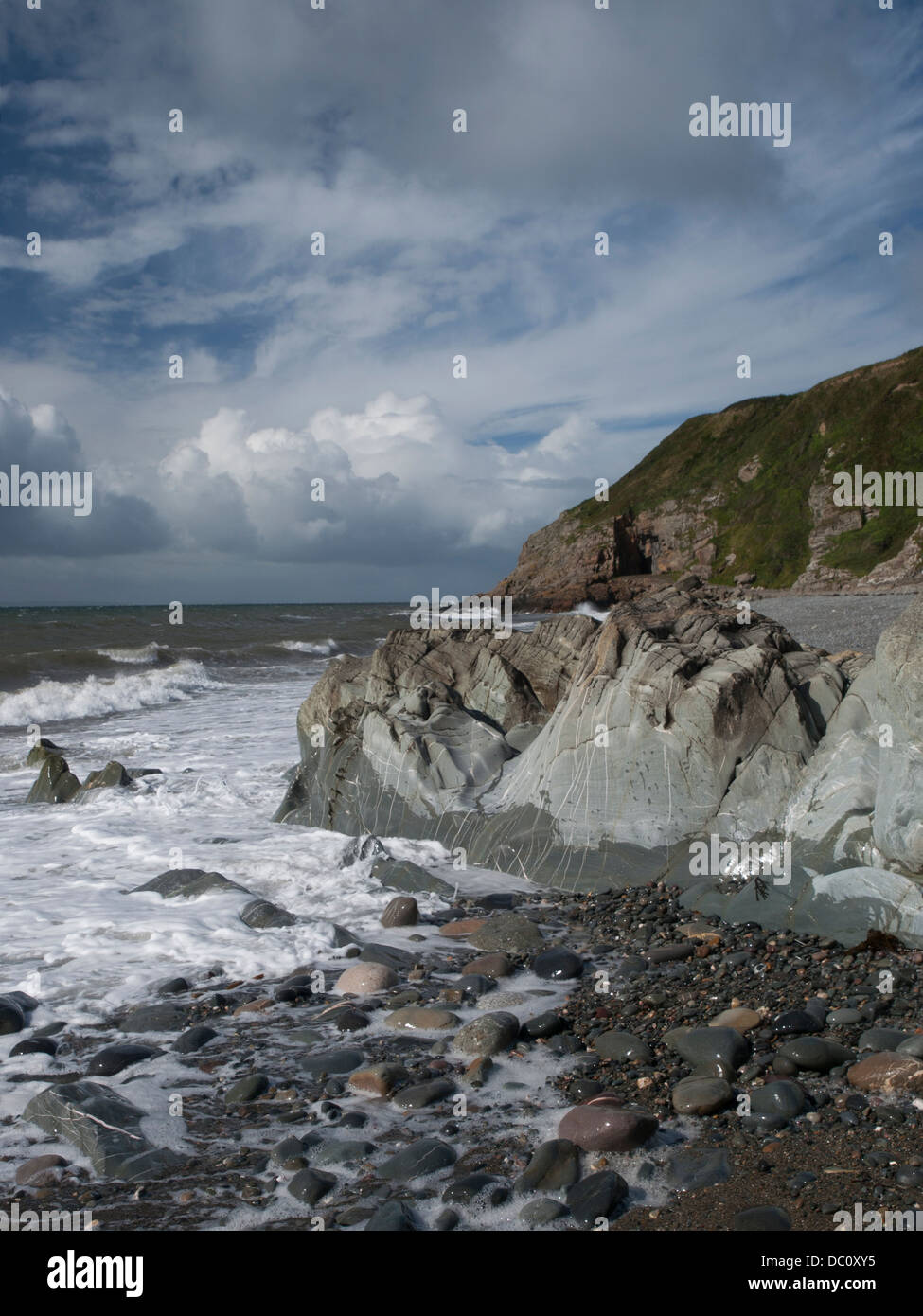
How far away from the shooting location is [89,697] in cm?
2444

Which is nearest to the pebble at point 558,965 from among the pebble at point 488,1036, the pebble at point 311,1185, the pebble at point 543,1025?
the pebble at point 543,1025

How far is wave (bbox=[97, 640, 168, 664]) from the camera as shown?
115 feet

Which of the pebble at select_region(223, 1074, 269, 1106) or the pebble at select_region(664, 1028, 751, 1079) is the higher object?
the pebble at select_region(664, 1028, 751, 1079)

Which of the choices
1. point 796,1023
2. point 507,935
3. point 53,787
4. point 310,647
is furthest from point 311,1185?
point 310,647

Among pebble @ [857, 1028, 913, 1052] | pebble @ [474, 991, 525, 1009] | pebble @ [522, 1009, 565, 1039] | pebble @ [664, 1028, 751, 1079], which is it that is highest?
pebble @ [857, 1028, 913, 1052]

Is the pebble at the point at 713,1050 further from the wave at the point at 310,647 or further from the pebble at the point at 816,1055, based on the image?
the wave at the point at 310,647

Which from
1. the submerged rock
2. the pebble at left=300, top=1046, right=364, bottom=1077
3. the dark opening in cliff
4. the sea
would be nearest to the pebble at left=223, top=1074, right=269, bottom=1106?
the pebble at left=300, top=1046, right=364, bottom=1077

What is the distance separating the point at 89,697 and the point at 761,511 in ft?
210

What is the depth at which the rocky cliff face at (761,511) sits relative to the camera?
60.4 metres

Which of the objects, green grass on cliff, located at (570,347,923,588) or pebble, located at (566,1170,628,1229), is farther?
green grass on cliff, located at (570,347,923,588)

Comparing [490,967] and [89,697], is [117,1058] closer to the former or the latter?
[490,967]

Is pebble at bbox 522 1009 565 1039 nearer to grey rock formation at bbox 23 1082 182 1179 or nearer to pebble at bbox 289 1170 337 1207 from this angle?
pebble at bbox 289 1170 337 1207

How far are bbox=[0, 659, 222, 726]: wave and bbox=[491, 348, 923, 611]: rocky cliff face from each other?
4262cm
